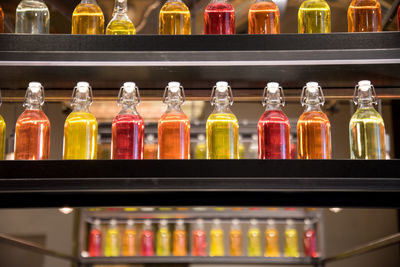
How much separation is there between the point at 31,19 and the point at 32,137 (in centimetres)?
37

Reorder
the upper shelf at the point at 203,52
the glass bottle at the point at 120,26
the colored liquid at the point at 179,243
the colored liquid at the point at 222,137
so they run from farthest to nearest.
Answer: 1. the colored liquid at the point at 179,243
2. the glass bottle at the point at 120,26
3. the colored liquid at the point at 222,137
4. the upper shelf at the point at 203,52

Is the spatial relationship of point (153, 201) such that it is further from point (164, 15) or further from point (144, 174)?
point (164, 15)

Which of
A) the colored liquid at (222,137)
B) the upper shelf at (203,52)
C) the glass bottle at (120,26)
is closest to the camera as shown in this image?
the upper shelf at (203,52)

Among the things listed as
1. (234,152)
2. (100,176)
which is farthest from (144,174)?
(234,152)

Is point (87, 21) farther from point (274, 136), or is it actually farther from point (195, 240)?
point (195, 240)

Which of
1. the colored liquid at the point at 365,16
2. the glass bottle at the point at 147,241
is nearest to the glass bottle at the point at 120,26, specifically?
the colored liquid at the point at 365,16

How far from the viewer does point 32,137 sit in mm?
1412

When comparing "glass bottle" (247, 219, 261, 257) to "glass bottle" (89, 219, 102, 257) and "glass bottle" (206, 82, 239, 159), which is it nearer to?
"glass bottle" (89, 219, 102, 257)

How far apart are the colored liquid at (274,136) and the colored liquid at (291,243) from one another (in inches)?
71.0

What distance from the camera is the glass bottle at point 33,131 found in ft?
Answer: 4.55

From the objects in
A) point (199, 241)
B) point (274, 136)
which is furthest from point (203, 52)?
point (199, 241)

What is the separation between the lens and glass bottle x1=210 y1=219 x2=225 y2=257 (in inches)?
120

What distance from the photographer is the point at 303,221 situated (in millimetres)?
3168

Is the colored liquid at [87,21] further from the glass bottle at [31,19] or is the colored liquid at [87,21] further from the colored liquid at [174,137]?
the colored liquid at [174,137]
